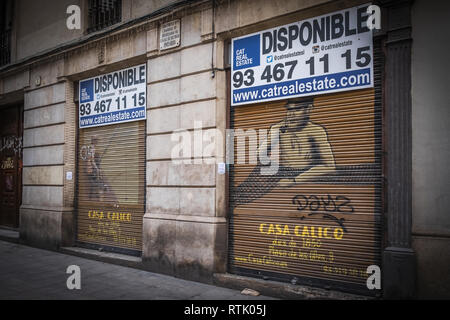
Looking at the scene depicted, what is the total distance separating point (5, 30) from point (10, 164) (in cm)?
456

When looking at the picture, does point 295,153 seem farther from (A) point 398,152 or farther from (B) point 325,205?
(A) point 398,152

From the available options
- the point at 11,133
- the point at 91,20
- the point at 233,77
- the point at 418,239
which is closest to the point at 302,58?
the point at 233,77

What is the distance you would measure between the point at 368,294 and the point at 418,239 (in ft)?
3.52

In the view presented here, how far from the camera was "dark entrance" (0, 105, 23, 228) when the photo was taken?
12000mm

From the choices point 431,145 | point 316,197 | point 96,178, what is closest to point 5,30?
point 96,178

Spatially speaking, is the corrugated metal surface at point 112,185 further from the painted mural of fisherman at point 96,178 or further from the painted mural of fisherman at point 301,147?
the painted mural of fisherman at point 301,147

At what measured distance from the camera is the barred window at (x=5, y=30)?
484 inches

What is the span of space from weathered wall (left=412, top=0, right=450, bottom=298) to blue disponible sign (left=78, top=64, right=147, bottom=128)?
536 cm

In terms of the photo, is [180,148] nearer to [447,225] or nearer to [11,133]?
[447,225]

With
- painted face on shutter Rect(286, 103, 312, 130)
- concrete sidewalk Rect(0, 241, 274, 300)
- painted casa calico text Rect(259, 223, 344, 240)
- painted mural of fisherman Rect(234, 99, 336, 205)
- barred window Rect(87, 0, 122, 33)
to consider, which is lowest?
concrete sidewalk Rect(0, 241, 274, 300)

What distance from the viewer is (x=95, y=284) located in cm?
634

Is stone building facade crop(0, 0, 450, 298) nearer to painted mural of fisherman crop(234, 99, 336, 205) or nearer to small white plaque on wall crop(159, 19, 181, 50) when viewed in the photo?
small white plaque on wall crop(159, 19, 181, 50)

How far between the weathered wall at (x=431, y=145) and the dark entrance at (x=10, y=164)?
1164 cm

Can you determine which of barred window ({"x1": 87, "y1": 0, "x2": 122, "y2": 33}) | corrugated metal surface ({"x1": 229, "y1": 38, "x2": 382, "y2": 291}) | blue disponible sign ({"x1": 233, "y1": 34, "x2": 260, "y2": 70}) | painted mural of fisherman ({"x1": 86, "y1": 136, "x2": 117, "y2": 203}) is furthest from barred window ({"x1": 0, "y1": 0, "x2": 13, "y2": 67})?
corrugated metal surface ({"x1": 229, "y1": 38, "x2": 382, "y2": 291})
